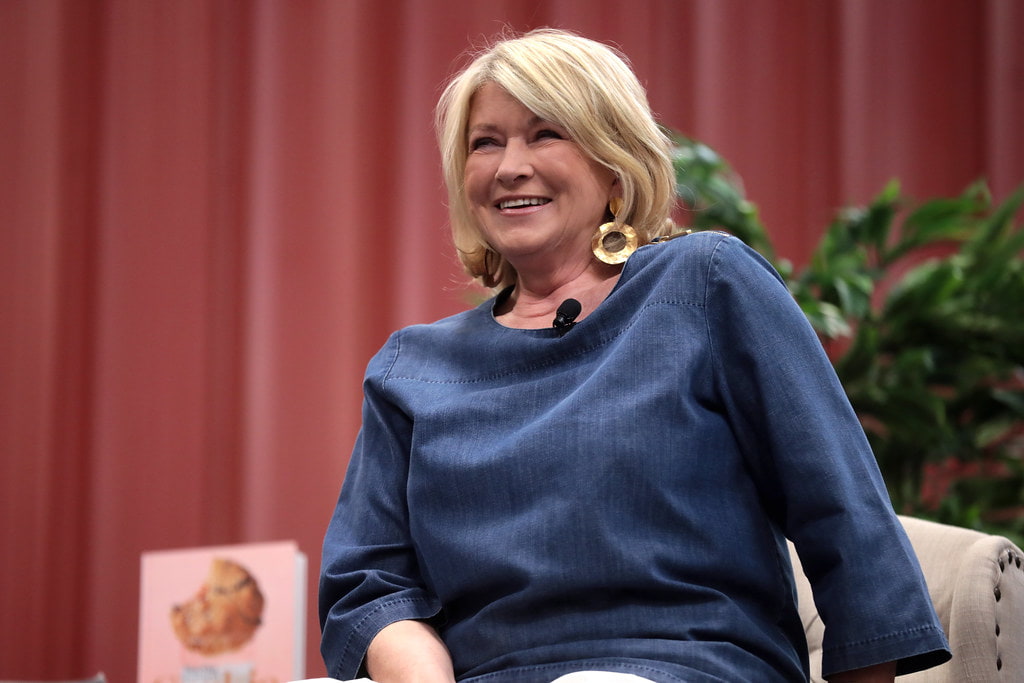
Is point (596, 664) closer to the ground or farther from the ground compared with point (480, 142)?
closer to the ground

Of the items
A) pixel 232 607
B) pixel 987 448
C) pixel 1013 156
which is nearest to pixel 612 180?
pixel 232 607

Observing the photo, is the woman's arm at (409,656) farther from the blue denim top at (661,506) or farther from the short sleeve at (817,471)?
the short sleeve at (817,471)

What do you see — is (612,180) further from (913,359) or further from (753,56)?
(753,56)

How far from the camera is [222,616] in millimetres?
2199

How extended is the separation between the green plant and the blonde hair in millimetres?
1156

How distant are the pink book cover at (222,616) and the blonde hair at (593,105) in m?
1.16

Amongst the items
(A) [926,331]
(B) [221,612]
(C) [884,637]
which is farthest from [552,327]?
(A) [926,331]

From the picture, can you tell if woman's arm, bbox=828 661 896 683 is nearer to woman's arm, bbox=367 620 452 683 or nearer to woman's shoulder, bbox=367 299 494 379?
woman's arm, bbox=367 620 452 683

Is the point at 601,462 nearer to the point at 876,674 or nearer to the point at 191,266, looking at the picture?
the point at 876,674

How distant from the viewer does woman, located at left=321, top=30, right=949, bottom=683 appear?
1.04 m

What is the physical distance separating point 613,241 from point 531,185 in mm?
118

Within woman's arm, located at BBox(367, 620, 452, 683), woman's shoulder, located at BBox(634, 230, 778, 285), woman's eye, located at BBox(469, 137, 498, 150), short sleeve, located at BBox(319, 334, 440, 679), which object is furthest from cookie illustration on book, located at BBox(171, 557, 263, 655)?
woman's shoulder, located at BBox(634, 230, 778, 285)

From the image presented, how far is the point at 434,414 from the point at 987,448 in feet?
6.18

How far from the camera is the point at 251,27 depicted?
9.77 ft
